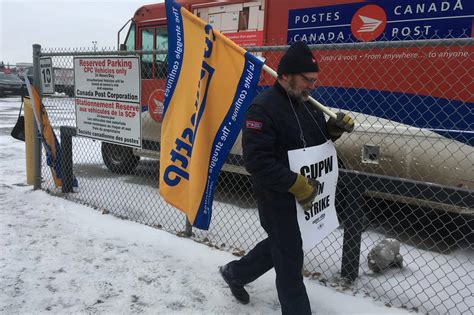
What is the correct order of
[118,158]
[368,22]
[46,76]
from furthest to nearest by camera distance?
[118,158]
[46,76]
[368,22]

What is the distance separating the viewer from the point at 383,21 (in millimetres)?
4410

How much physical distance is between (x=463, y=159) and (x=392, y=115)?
81cm

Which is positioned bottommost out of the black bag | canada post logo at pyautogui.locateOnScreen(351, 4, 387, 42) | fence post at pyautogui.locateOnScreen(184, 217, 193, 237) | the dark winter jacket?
fence post at pyautogui.locateOnScreen(184, 217, 193, 237)

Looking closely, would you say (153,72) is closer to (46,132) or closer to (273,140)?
(46,132)

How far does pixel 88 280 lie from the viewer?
3.35 meters

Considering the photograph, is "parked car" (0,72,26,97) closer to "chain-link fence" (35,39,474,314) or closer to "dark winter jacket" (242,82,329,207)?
"chain-link fence" (35,39,474,314)

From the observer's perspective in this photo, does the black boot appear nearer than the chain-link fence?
Yes

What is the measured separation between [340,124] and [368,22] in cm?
239

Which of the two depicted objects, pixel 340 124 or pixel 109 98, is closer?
pixel 340 124

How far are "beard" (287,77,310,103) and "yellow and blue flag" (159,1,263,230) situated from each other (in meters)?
0.62

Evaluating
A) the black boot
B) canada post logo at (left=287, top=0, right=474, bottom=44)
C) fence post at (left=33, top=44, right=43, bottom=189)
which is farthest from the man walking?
fence post at (left=33, top=44, right=43, bottom=189)

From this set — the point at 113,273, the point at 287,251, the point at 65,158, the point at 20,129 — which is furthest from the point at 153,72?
the point at 287,251

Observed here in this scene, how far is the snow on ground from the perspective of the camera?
302cm

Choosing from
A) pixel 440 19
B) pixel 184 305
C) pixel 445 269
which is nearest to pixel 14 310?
pixel 184 305
